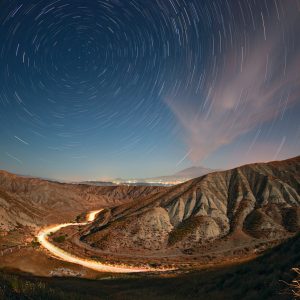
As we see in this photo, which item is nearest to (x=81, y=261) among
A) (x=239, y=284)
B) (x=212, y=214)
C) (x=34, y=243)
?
(x=34, y=243)

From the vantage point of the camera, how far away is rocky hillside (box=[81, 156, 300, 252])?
99.8m

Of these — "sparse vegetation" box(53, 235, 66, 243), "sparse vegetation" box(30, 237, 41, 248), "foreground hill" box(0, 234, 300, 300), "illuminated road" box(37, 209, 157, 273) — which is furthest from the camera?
"sparse vegetation" box(53, 235, 66, 243)

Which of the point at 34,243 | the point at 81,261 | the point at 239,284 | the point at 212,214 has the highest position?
the point at 212,214

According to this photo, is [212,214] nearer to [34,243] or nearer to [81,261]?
[81,261]

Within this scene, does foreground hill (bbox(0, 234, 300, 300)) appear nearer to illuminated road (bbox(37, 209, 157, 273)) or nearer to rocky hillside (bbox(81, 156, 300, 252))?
illuminated road (bbox(37, 209, 157, 273))

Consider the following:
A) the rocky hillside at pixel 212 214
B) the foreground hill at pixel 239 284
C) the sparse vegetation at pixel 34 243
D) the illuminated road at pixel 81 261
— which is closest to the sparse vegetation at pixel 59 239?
the illuminated road at pixel 81 261

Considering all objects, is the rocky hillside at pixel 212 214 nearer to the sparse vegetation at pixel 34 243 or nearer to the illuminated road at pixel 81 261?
the illuminated road at pixel 81 261

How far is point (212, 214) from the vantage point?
4451 inches

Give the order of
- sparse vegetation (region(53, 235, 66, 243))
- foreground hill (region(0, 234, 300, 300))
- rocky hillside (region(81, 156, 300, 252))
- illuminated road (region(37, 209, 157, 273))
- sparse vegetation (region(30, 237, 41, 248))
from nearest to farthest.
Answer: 1. foreground hill (region(0, 234, 300, 300))
2. illuminated road (region(37, 209, 157, 273))
3. sparse vegetation (region(30, 237, 41, 248))
4. rocky hillside (region(81, 156, 300, 252))
5. sparse vegetation (region(53, 235, 66, 243))

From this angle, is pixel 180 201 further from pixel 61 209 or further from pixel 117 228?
pixel 61 209

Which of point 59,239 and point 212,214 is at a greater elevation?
point 212,214

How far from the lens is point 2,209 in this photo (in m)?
129

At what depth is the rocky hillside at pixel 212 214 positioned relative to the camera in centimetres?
9981

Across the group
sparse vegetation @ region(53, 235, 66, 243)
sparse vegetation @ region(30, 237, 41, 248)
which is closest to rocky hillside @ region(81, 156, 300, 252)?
sparse vegetation @ region(53, 235, 66, 243)
